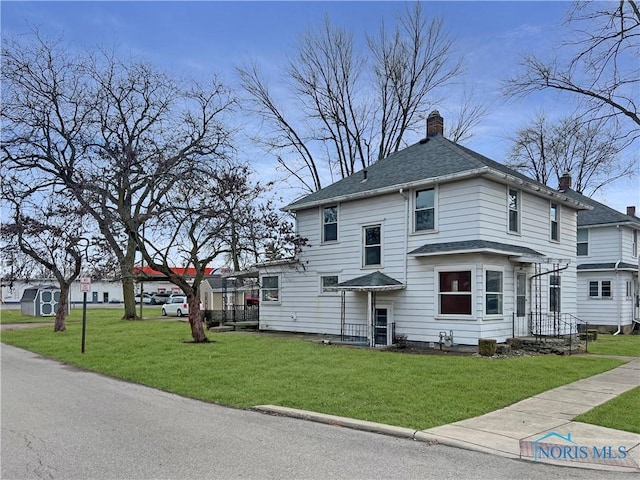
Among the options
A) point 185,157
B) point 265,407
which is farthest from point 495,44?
point 265,407

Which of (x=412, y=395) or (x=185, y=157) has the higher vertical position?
(x=185, y=157)

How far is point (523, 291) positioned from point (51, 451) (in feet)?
48.5

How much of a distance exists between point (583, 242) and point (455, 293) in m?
15.6

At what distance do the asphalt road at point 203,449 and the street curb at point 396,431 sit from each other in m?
0.14

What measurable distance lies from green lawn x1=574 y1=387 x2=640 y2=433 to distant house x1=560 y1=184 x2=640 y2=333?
63.7 ft

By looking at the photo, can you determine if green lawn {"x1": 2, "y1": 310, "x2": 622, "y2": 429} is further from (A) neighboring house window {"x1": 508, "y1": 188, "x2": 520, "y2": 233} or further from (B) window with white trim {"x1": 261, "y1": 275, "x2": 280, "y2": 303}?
(B) window with white trim {"x1": 261, "y1": 275, "x2": 280, "y2": 303}

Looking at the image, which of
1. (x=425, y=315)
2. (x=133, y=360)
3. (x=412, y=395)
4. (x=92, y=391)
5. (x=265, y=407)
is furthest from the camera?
(x=425, y=315)

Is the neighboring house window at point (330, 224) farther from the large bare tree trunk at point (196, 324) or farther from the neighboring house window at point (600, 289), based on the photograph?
the neighboring house window at point (600, 289)

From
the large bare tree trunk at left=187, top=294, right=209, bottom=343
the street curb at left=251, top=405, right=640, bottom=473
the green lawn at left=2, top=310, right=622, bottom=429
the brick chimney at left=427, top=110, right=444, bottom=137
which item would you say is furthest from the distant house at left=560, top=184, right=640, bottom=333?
the street curb at left=251, top=405, right=640, bottom=473

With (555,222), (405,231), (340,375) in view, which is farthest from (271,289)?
(340,375)

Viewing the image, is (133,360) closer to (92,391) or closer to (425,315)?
(92,391)

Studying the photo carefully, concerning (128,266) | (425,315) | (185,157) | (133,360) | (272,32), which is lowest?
(133,360)

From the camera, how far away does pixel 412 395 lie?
871cm

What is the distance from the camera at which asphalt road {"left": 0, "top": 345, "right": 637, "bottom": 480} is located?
17.1ft
